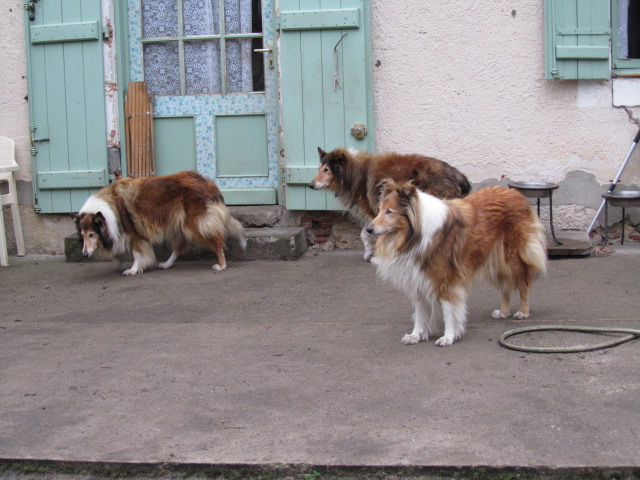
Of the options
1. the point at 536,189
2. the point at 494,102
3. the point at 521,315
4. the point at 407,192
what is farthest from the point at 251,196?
the point at 407,192

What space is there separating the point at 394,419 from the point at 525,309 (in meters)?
1.79

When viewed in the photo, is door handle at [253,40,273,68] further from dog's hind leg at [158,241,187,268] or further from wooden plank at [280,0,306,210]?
dog's hind leg at [158,241,187,268]

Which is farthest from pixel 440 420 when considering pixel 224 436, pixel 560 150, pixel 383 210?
pixel 560 150

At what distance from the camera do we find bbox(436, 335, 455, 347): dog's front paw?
4340 millimetres

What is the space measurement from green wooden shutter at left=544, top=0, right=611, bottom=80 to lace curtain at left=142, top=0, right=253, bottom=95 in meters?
2.79

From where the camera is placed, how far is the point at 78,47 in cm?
741

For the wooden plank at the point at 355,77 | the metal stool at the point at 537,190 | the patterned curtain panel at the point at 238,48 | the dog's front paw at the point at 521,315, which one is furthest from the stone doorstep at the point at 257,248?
the dog's front paw at the point at 521,315

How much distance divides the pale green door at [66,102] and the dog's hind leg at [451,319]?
423 cm

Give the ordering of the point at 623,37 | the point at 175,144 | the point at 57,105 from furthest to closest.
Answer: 1. the point at 175,144
2. the point at 57,105
3. the point at 623,37

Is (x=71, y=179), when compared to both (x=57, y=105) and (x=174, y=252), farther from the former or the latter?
(x=174, y=252)

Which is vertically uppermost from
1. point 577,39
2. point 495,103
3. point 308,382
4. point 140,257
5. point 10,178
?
point 577,39

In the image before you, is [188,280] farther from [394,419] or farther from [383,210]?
[394,419]

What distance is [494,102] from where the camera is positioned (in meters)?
7.00

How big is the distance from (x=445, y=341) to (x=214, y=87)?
4.25m
